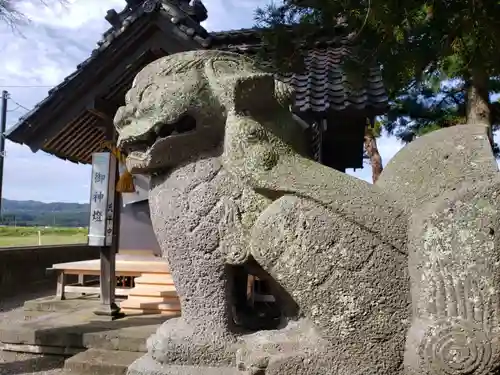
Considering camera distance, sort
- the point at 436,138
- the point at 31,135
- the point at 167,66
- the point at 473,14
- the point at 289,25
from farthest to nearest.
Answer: the point at 31,135 → the point at 289,25 → the point at 473,14 → the point at 167,66 → the point at 436,138

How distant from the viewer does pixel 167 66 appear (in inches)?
76.9

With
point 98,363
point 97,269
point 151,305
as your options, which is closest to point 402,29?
point 98,363

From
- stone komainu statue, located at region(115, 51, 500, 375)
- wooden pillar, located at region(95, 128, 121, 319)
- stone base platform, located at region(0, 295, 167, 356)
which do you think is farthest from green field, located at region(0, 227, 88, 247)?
stone komainu statue, located at region(115, 51, 500, 375)

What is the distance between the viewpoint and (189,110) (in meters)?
1.86

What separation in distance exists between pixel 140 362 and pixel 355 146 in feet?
17.6

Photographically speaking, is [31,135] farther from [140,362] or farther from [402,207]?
[402,207]

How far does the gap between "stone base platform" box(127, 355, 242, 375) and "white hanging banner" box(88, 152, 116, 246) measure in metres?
3.68

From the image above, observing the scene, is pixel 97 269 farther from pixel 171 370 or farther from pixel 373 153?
pixel 373 153

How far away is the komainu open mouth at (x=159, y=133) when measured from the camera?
6.14 feet

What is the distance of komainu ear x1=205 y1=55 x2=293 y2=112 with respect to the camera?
1.87 metres

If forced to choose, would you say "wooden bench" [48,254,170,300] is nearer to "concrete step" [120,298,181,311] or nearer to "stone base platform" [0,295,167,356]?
"concrete step" [120,298,181,311]

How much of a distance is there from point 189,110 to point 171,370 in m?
0.96

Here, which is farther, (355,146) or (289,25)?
(355,146)

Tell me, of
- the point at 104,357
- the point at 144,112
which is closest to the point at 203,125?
the point at 144,112
